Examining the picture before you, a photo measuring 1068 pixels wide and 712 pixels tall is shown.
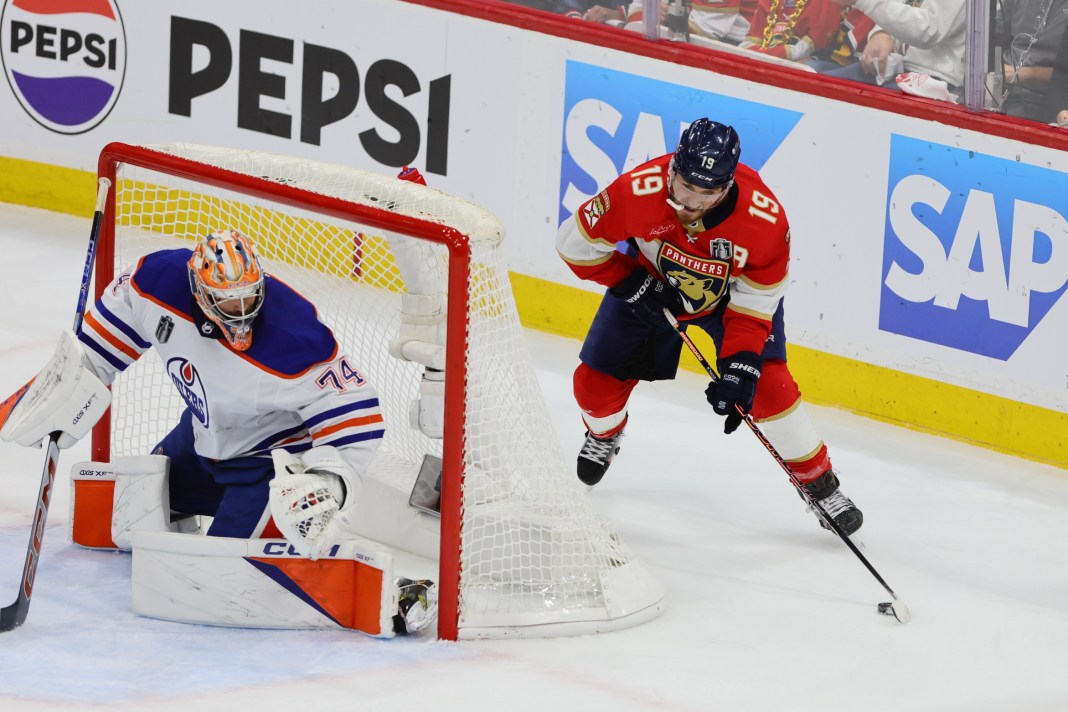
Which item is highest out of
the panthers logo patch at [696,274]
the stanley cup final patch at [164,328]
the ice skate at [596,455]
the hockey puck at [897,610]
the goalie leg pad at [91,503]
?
the panthers logo patch at [696,274]

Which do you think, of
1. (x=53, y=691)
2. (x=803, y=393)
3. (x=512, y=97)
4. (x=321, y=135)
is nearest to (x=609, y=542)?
(x=53, y=691)

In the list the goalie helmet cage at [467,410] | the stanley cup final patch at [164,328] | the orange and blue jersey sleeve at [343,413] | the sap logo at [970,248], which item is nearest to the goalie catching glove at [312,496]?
the orange and blue jersey sleeve at [343,413]

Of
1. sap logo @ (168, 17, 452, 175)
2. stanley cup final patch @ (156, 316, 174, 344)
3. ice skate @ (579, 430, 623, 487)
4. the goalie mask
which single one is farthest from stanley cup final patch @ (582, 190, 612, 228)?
sap logo @ (168, 17, 452, 175)

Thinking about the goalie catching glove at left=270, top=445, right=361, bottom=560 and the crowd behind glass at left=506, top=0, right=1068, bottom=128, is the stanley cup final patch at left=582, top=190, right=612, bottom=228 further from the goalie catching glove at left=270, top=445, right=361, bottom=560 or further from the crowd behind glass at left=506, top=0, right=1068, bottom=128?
the crowd behind glass at left=506, top=0, right=1068, bottom=128

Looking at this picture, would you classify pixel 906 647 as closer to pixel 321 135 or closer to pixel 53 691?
pixel 53 691

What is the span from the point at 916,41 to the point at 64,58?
10.8 ft

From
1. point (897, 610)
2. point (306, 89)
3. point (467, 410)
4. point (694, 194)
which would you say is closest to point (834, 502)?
point (897, 610)

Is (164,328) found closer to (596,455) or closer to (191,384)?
(191,384)

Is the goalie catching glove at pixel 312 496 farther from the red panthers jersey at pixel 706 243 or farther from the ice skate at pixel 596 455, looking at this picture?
the ice skate at pixel 596 455

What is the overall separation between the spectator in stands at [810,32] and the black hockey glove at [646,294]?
127cm

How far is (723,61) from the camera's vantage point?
5379mm

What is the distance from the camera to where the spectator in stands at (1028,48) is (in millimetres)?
4828

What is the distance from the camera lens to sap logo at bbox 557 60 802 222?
5.37 m

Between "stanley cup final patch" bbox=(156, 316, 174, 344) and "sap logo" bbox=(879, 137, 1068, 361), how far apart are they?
235cm
